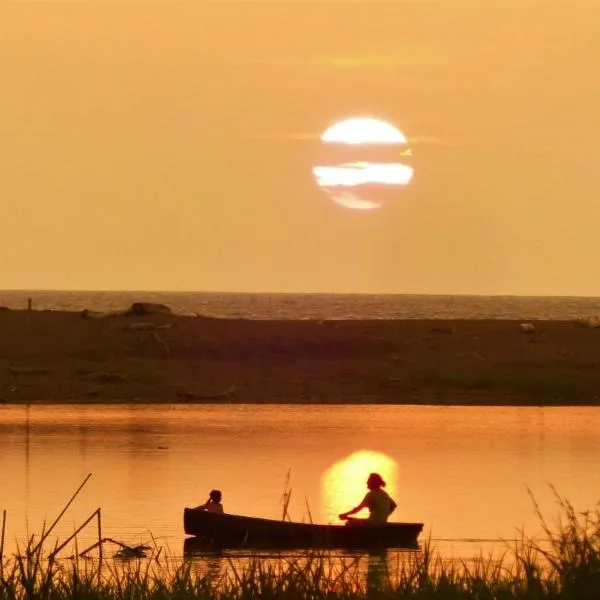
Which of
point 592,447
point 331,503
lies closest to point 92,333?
point 592,447

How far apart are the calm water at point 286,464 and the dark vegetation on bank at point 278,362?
4121mm

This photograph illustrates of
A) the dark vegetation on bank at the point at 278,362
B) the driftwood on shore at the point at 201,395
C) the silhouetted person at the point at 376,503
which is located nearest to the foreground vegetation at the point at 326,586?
the silhouetted person at the point at 376,503

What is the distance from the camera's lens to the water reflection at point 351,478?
21.6 metres

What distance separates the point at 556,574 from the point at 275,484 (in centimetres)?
1339

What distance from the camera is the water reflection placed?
21.6 m

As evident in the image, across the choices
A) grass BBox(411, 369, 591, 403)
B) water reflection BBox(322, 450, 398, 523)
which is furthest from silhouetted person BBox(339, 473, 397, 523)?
grass BBox(411, 369, 591, 403)

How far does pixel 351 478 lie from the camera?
24.5m

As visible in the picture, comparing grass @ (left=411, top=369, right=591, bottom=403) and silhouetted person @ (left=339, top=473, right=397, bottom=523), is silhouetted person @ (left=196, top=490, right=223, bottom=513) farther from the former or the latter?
grass @ (left=411, top=369, right=591, bottom=403)

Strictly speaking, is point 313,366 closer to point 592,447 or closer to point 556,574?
point 592,447

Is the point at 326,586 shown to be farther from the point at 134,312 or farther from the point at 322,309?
the point at 322,309

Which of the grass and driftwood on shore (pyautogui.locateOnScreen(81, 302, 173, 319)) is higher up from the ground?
driftwood on shore (pyautogui.locateOnScreen(81, 302, 173, 319))

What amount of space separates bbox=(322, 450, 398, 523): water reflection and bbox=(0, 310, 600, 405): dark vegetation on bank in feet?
48.1

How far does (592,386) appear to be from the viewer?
45.0 meters

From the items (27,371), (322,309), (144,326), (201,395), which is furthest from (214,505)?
(322,309)
